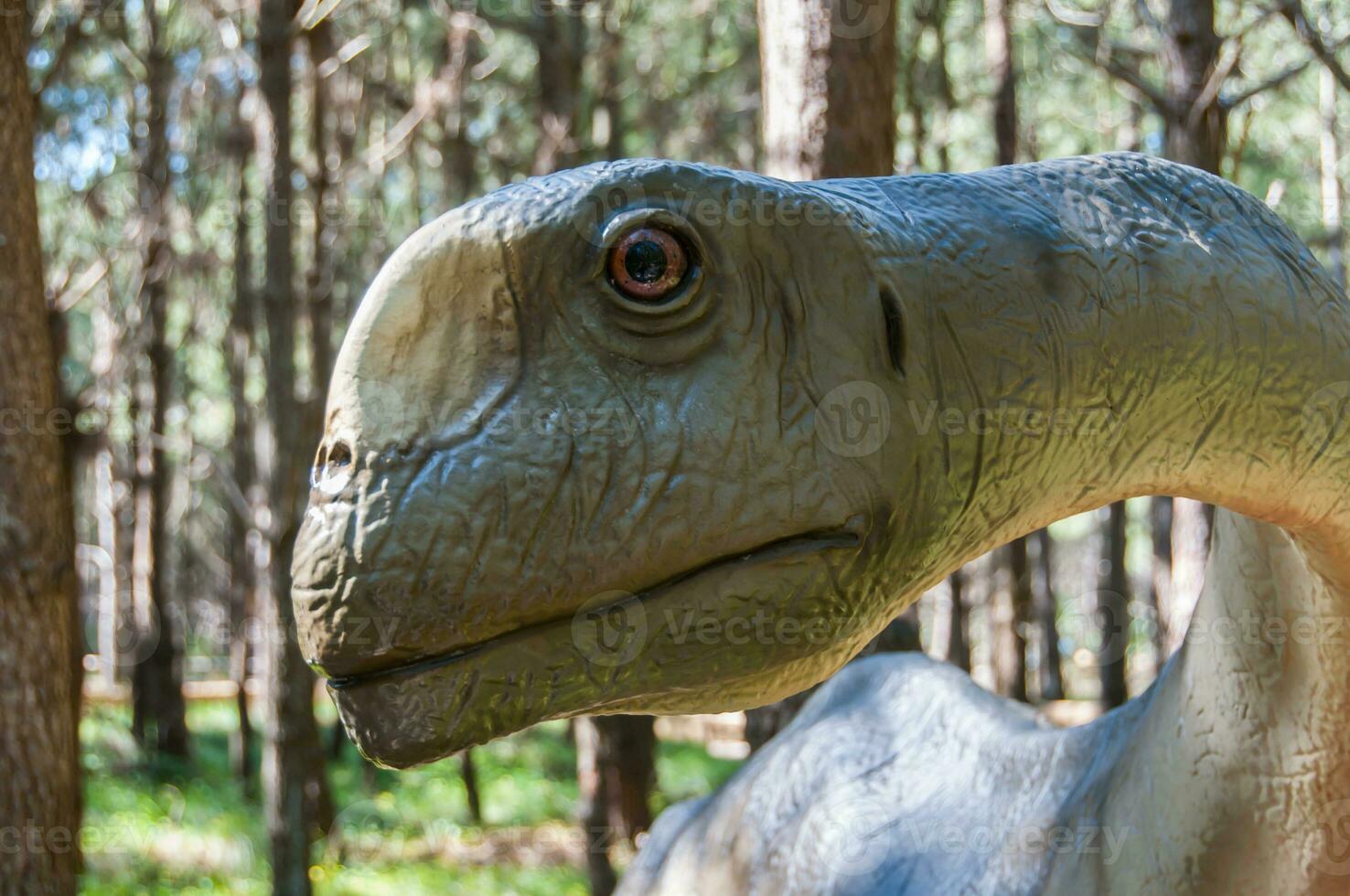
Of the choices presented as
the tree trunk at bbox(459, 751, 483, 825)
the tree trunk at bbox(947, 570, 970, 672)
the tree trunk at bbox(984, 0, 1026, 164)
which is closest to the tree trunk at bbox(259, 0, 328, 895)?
the tree trunk at bbox(459, 751, 483, 825)

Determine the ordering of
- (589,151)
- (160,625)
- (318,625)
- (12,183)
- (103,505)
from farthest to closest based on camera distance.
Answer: (103,505)
(160,625)
(589,151)
(12,183)
(318,625)

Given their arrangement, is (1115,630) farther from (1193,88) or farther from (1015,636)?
(1193,88)

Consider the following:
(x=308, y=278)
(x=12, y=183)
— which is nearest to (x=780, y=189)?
(x=12, y=183)

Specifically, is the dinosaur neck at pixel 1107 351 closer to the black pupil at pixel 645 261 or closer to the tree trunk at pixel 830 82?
the black pupil at pixel 645 261

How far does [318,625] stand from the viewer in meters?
1.02

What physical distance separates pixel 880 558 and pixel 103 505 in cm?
2770

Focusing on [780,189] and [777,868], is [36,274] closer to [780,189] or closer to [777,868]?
[777,868]

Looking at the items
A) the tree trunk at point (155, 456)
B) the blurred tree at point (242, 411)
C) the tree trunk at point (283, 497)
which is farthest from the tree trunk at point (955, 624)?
the tree trunk at point (155, 456)

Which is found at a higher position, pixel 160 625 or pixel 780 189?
pixel 780 189

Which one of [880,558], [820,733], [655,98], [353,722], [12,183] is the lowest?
[820,733]

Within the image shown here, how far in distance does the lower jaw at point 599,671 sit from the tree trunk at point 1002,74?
1154cm

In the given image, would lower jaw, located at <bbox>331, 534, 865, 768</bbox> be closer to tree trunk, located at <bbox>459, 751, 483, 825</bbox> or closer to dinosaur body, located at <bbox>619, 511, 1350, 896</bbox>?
dinosaur body, located at <bbox>619, 511, 1350, 896</bbox>

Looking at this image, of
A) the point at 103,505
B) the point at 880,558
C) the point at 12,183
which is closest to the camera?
the point at 880,558

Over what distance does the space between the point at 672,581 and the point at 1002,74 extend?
12.4 m
